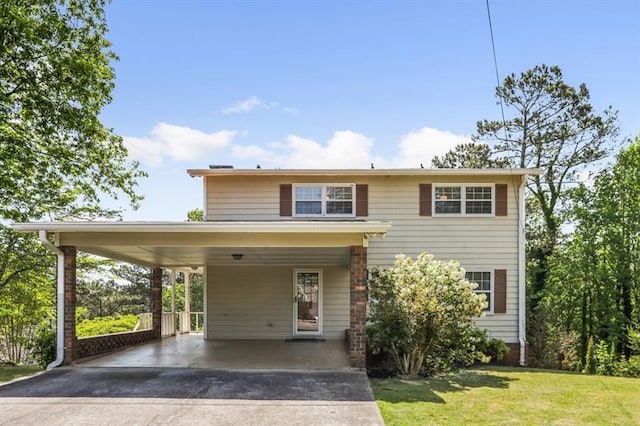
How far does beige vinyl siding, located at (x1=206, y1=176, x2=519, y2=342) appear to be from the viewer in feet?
42.6

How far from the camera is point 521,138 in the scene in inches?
849

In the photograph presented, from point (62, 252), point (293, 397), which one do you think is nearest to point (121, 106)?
point (62, 252)

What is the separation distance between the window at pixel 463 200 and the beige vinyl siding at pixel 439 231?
0.17 meters

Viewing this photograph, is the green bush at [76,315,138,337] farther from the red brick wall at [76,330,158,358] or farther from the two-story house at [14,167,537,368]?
the two-story house at [14,167,537,368]

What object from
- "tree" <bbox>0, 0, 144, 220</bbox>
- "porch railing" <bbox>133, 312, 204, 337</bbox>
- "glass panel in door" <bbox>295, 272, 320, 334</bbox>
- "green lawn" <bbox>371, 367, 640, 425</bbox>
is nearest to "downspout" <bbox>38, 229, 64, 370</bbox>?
"porch railing" <bbox>133, 312, 204, 337</bbox>

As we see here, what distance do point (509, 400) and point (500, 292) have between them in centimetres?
585

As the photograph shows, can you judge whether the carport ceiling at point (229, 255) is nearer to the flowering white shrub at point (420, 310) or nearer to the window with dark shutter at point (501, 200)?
the flowering white shrub at point (420, 310)

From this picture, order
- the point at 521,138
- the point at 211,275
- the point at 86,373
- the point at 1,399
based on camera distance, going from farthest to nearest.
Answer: the point at 521,138 < the point at 211,275 < the point at 86,373 < the point at 1,399

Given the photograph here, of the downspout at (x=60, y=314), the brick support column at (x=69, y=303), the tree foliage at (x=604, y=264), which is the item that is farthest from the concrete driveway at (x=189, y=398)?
the tree foliage at (x=604, y=264)

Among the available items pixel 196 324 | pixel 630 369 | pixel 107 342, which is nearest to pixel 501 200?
pixel 630 369

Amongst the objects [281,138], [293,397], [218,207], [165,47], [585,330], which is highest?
[165,47]

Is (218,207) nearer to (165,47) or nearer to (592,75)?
(165,47)

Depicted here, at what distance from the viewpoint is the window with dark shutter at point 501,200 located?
42.8ft

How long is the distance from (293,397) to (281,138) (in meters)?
14.6
